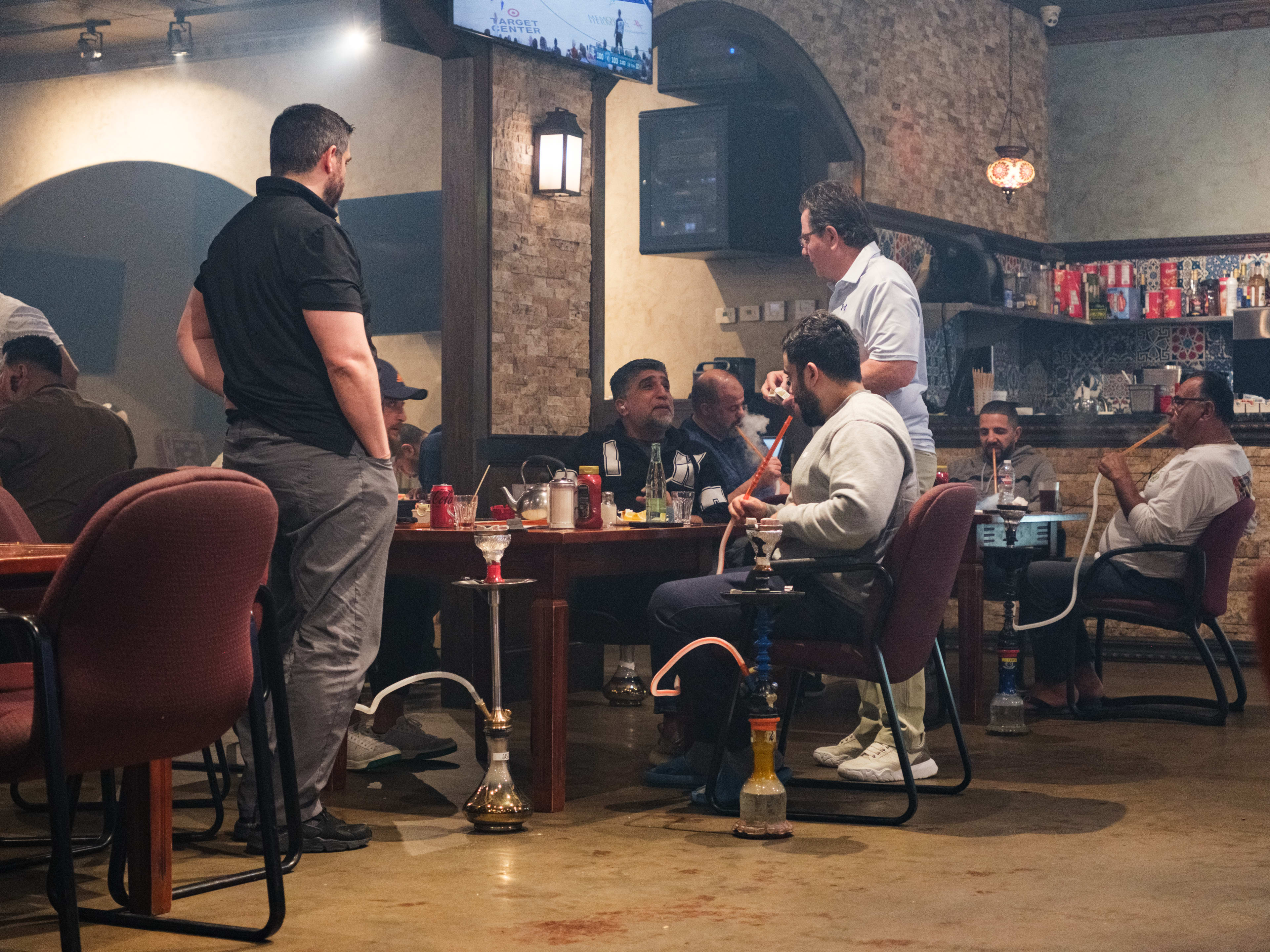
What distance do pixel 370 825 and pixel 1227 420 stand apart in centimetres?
365

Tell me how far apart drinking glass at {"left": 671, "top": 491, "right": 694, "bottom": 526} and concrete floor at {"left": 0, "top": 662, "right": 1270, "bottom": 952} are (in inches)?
31.5

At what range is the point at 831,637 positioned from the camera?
3.96 metres

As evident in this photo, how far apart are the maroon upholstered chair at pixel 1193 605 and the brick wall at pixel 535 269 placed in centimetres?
236

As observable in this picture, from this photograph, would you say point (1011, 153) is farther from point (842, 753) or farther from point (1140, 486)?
point (842, 753)

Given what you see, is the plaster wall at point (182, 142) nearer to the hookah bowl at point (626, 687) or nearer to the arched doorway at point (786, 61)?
the arched doorway at point (786, 61)

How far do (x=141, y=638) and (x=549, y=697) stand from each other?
1686 mm

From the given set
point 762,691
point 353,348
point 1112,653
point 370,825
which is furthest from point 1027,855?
point 1112,653

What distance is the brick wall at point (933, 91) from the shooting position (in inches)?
348

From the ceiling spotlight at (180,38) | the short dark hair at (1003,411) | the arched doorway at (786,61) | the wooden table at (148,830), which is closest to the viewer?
the wooden table at (148,830)

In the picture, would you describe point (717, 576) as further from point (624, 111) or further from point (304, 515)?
point (624, 111)

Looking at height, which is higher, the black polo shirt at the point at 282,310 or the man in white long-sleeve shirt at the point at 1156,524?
the black polo shirt at the point at 282,310

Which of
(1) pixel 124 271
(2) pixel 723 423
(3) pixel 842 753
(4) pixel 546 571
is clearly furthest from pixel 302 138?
(1) pixel 124 271

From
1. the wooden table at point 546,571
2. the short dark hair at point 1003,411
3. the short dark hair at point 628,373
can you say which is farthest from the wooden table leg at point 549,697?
the short dark hair at point 1003,411

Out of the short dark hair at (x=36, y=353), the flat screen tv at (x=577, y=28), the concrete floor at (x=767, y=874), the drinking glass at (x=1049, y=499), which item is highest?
the flat screen tv at (x=577, y=28)
